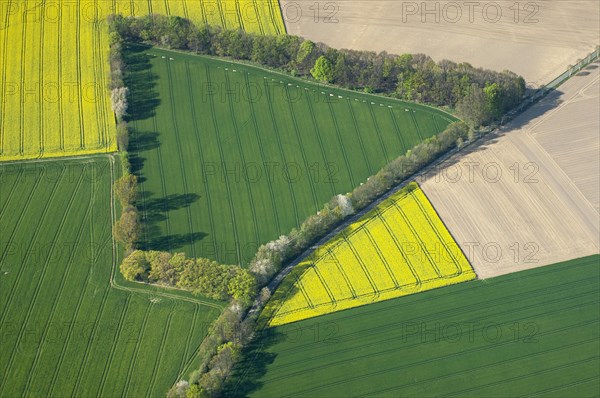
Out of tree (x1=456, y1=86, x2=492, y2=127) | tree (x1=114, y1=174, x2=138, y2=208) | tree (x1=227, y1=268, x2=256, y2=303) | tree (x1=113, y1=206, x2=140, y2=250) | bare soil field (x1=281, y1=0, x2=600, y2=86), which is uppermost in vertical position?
bare soil field (x1=281, y1=0, x2=600, y2=86)

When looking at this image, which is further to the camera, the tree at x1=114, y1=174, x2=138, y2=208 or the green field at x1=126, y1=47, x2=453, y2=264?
the tree at x1=114, y1=174, x2=138, y2=208

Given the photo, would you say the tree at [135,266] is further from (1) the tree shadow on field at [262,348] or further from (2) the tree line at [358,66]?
(2) the tree line at [358,66]

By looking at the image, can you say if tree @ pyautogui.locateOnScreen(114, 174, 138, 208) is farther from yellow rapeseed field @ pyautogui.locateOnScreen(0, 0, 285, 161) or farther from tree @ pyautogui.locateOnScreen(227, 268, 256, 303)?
tree @ pyautogui.locateOnScreen(227, 268, 256, 303)

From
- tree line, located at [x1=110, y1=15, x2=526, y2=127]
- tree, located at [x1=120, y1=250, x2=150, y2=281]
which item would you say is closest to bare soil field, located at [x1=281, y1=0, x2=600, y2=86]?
tree line, located at [x1=110, y1=15, x2=526, y2=127]

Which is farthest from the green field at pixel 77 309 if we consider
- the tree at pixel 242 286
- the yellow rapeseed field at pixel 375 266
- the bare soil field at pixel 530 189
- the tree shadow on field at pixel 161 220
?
the bare soil field at pixel 530 189

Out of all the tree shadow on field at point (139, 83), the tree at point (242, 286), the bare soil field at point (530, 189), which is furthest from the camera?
the tree shadow on field at point (139, 83)

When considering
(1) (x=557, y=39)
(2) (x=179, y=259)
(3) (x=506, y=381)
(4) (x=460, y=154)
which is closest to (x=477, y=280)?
(3) (x=506, y=381)

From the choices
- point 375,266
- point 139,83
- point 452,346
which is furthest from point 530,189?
point 139,83
